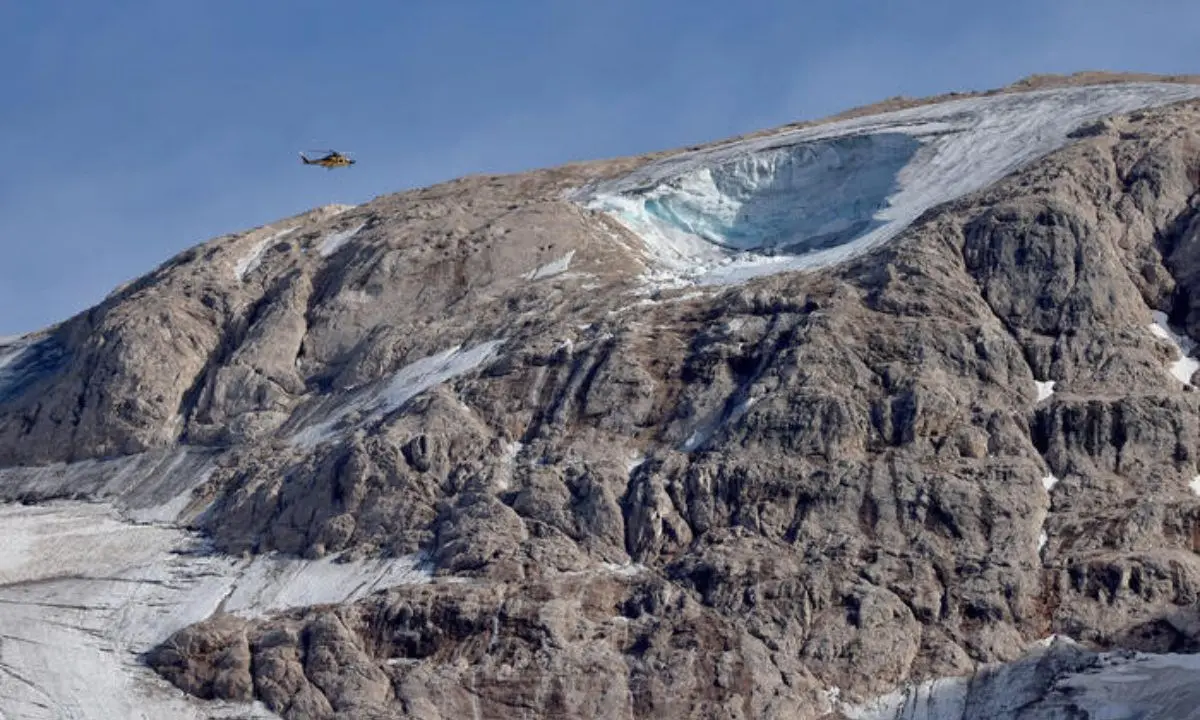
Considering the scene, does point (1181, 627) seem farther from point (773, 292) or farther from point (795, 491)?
point (773, 292)

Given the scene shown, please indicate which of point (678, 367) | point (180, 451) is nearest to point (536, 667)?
point (678, 367)

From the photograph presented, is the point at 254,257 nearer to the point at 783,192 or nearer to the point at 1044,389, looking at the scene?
the point at 783,192

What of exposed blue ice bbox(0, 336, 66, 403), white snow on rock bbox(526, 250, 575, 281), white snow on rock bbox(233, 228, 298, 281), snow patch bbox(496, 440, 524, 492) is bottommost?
snow patch bbox(496, 440, 524, 492)

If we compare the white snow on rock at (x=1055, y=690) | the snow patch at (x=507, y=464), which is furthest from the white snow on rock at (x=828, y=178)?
the white snow on rock at (x=1055, y=690)

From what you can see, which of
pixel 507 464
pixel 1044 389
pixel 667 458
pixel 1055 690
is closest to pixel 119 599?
pixel 507 464

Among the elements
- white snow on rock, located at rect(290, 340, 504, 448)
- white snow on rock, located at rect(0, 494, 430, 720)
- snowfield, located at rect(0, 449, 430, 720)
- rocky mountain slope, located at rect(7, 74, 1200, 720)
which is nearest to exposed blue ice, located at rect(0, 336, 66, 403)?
rocky mountain slope, located at rect(7, 74, 1200, 720)

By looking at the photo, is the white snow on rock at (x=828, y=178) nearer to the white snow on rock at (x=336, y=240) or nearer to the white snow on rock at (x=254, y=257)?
the white snow on rock at (x=336, y=240)

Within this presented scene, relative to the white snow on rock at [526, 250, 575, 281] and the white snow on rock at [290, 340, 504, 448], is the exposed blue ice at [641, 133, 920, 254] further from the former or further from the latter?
the white snow on rock at [290, 340, 504, 448]
